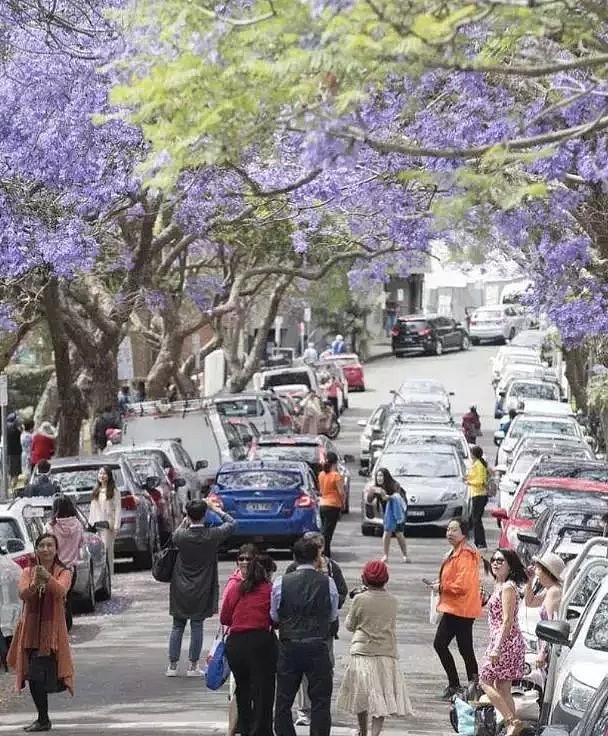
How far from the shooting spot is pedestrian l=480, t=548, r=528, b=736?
1442 centimetres

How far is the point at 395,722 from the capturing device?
16.1m

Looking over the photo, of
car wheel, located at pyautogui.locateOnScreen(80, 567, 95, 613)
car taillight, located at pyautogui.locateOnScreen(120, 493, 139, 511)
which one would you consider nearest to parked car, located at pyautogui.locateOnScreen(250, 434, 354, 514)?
car taillight, located at pyautogui.locateOnScreen(120, 493, 139, 511)

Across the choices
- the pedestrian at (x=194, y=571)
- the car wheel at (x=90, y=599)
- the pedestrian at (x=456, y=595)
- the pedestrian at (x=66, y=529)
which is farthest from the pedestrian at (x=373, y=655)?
the car wheel at (x=90, y=599)

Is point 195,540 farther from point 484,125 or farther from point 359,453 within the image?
point 359,453


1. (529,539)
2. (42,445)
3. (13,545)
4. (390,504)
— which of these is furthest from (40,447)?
(529,539)

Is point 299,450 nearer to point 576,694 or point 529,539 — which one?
point 529,539

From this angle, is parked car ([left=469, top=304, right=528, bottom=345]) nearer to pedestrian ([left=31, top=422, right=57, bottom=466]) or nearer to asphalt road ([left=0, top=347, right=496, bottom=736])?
pedestrian ([left=31, top=422, right=57, bottom=466])

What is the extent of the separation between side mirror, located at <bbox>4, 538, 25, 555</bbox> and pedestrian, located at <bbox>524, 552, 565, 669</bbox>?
5232 mm

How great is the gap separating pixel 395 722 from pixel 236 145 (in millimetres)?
6252

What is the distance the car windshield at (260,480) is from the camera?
27953 millimetres

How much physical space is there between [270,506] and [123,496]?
2.22 metres

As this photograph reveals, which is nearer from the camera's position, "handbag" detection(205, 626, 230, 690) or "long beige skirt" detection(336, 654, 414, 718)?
"long beige skirt" detection(336, 654, 414, 718)

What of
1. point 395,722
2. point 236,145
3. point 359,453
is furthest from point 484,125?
point 359,453

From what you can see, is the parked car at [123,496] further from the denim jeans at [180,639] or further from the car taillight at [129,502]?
the denim jeans at [180,639]
